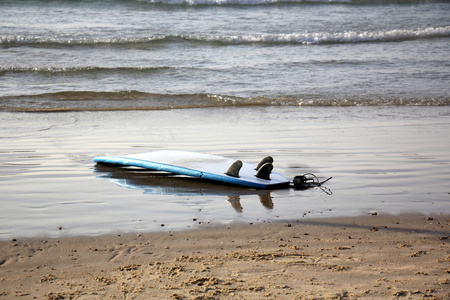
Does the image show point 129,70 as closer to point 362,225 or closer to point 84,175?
point 84,175

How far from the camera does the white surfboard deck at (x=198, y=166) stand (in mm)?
4523

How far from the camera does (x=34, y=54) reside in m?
12.3

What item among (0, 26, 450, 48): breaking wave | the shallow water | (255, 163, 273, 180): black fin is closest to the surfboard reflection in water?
the shallow water

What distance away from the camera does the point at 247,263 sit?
9.92 feet

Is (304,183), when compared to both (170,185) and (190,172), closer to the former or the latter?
(190,172)

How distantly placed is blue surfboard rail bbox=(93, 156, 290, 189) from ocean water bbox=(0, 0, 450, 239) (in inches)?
3.0

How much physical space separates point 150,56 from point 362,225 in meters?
9.24

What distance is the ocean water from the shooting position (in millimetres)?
4113

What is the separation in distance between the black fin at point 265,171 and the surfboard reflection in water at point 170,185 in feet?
0.50

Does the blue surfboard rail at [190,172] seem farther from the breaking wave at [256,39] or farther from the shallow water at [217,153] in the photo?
the breaking wave at [256,39]

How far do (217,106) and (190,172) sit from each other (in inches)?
155

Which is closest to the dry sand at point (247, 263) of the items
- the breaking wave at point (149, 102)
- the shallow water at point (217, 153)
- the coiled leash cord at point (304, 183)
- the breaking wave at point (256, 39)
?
the shallow water at point (217, 153)

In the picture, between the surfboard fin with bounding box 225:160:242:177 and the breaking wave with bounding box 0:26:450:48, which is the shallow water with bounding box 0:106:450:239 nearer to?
the surfboard fin with bounding box 225:160:242:177

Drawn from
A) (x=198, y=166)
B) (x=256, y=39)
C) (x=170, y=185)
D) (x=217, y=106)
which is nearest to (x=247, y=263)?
(x=170, y=185)
